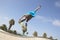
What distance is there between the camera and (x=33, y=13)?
578 inches

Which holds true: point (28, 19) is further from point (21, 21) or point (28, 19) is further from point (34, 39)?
point (34, 39)

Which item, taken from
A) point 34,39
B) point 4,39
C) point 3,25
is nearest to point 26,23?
point 4,39

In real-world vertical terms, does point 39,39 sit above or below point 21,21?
below

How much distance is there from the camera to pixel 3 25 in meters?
51.1

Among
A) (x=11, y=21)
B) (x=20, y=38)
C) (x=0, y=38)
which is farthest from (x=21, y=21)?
(x=11, y=21)

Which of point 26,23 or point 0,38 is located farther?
point 0,38

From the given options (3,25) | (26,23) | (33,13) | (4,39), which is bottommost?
(4,39)

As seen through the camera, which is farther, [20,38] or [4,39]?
[20,38]

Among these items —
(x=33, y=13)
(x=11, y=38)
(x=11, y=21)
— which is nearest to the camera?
(x=33, y=13)

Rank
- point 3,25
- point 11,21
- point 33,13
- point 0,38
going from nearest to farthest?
point 33,13
point 0,38
point 3,25
point 11,21

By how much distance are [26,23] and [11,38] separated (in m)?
7.83

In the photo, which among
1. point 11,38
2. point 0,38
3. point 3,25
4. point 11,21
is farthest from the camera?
point 11,21

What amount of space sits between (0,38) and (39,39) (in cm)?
647

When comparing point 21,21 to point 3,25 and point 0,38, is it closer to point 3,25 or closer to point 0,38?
point 0,38
